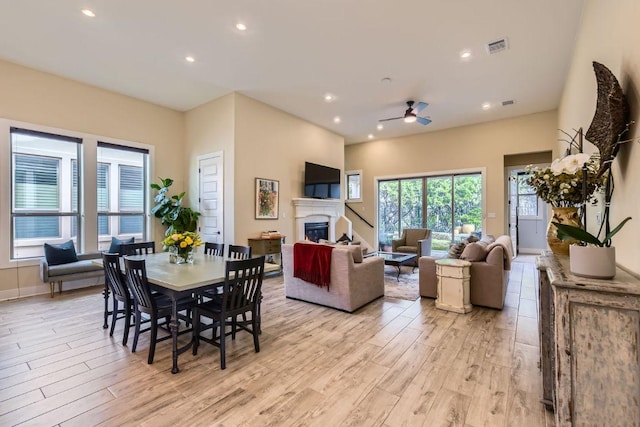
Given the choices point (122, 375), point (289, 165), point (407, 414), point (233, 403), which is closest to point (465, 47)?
point (289, 165)

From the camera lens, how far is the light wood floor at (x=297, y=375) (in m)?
1.95

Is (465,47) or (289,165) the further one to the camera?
(289,165)

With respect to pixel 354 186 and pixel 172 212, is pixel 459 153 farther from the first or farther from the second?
pixel 172 212

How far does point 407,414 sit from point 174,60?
Answer: 5.37 meters

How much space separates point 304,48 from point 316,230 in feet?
15.1

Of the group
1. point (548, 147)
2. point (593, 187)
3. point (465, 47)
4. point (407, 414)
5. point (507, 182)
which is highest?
point (465, 47)

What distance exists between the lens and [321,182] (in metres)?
7.60

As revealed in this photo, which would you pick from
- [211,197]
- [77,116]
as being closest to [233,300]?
[211,197]

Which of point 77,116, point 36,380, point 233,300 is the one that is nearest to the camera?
point 36,380

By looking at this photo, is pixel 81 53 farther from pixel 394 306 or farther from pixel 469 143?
pixel 469 143

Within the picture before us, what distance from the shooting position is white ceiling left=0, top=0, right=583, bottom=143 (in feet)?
11.1

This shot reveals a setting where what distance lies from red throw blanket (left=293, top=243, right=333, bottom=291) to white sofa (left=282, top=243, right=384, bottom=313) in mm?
82

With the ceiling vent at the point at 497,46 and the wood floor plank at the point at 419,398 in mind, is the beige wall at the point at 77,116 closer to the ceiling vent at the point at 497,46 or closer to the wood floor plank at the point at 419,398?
the wood floor plank at the point at 419,398

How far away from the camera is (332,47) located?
4164mm
